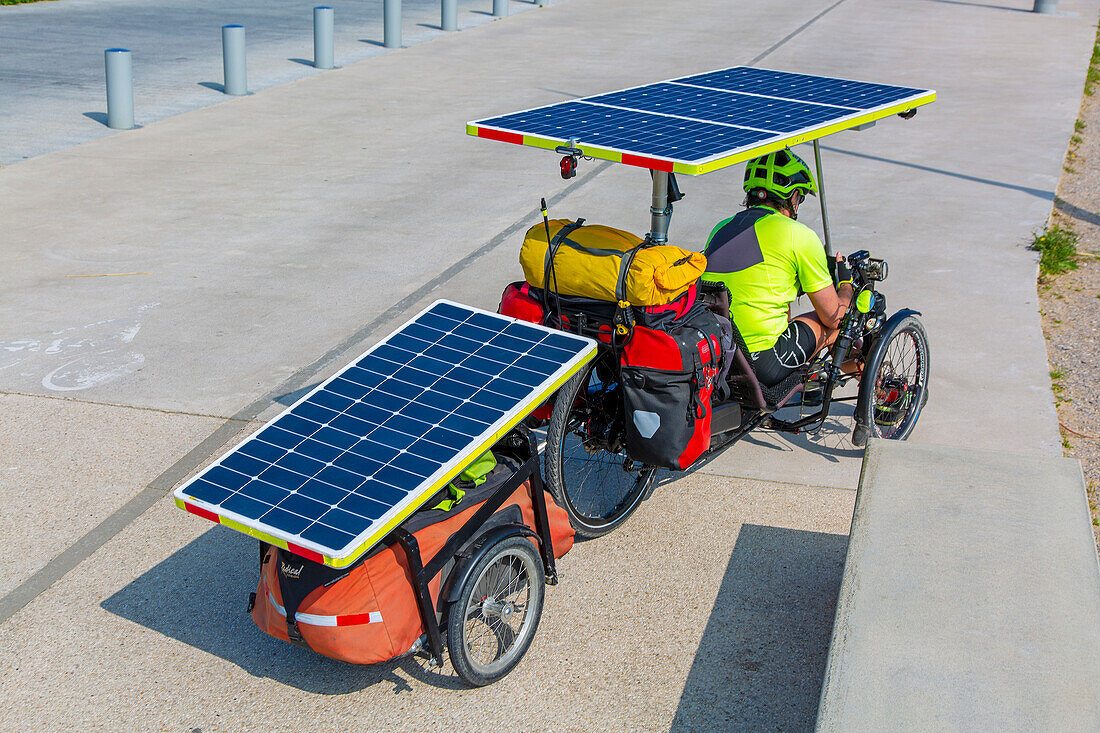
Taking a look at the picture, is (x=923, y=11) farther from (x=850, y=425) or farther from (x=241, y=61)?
(x=850, y=425)

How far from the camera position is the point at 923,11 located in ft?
83.2

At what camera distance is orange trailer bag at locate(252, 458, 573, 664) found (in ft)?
12.3

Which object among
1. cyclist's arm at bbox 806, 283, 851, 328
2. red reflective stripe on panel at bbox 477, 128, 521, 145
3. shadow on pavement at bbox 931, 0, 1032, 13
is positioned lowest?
cyclist's arm at bbox 806, 283, 851, 328

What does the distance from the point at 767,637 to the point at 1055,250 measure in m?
6.14

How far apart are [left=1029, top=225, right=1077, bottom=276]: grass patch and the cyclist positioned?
4353mm

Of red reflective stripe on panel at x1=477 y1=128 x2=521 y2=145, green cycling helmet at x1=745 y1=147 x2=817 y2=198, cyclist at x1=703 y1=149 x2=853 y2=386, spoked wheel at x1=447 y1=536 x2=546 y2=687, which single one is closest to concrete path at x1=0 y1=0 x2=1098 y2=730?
spoked wheel at x1=447 y1=536 x2=546 y2=687

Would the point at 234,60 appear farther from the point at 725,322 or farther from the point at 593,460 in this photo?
the point at 725,322

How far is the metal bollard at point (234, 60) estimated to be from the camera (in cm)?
1440

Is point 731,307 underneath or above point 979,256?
above

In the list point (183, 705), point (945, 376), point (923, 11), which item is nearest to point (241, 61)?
point (945, 376)

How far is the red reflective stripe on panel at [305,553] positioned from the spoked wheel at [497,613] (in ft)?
2.03

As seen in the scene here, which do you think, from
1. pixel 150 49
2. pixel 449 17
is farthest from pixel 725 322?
pixel 449 17

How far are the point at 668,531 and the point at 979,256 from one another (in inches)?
208

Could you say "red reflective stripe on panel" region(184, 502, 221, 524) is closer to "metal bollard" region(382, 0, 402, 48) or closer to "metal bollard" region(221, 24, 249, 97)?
"metal bollard" region(221, 24, 249, 97)
